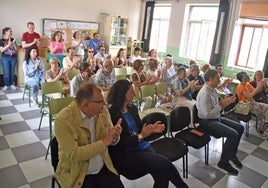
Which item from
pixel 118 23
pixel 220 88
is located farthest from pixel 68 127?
pixel 118 23

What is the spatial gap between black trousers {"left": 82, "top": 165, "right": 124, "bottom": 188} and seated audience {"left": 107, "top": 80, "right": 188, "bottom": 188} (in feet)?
0.78

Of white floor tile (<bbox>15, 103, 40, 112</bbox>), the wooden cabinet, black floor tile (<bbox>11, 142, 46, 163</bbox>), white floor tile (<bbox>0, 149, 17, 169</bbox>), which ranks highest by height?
the wooden cabinet

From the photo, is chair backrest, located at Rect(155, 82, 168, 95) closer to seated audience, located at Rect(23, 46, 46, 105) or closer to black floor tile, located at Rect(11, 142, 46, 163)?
black floor tile, located at Rect(11, 142, 46, 163)

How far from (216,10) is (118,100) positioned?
19.0ft

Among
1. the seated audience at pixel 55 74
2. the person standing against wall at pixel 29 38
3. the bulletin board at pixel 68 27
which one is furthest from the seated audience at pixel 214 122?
the bulletin board at pixel 68 27

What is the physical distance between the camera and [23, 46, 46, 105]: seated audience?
4535mm

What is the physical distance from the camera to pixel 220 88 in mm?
4730

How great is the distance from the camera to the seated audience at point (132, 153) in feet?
6.49

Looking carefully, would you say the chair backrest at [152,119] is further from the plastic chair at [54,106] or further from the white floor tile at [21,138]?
the white floor tile at [21,138]

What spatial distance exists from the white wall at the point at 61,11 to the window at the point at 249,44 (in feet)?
12.5

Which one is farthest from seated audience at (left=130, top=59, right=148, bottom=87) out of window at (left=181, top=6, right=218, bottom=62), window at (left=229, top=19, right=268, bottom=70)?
window at (left=181, top=6, right=218, bottom=62)

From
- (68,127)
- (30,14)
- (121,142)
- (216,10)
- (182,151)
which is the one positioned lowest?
(182,151)

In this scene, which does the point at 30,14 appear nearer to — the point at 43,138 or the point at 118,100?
the point at 43,138

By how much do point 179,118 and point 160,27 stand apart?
247 inches
